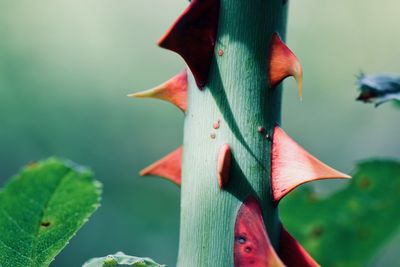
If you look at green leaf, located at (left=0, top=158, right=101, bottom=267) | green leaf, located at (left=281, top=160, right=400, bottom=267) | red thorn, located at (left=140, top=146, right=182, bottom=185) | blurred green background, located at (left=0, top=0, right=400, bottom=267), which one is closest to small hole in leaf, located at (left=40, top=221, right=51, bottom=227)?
green leaf, located at (left=0, top=158, right=101, bottom=267)

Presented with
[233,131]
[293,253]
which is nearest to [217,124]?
[233,131]

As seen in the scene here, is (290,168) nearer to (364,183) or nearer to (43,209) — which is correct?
(43,209)

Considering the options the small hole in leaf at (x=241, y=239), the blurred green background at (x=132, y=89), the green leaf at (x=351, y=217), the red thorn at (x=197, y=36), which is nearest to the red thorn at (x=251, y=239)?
the small hole in leaf at (x=241, y=239)

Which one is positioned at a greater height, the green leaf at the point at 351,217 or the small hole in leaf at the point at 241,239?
the small hole in leaf at the point at 241,239

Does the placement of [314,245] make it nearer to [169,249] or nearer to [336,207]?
[336,207]

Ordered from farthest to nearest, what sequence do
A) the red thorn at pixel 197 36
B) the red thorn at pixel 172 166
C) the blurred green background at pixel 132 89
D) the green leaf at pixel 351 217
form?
the blurred green background at pixel 132 89, the green leaf at pixel 351 217, the red thorn at pixel 172 166, the red thorn at pixel 197 36

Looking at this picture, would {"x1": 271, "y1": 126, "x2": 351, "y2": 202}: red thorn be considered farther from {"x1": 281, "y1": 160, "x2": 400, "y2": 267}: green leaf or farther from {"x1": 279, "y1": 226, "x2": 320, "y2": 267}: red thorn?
{"x1": 281, "y1": 160, "x2": 400, "y2": 267}: green leaf

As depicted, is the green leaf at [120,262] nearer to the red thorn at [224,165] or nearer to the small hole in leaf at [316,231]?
the red thorn at [224,165]

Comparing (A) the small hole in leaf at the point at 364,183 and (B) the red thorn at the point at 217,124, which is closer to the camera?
(B) the red thorn at the point at 217,124
